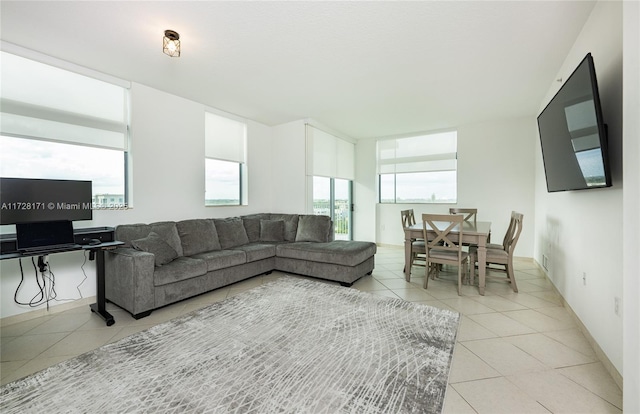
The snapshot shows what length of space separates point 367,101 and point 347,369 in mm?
3635

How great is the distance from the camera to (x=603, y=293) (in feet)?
6.32

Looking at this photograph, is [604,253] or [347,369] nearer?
[347,369]

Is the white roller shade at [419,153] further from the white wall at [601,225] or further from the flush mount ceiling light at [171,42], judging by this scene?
the flush mount ceiling light at [171,42]

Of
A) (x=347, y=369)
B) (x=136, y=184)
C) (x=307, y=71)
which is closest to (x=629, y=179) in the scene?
(x=347, y=369)

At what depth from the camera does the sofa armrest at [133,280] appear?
257cm

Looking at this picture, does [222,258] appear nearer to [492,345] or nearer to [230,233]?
[230,233]

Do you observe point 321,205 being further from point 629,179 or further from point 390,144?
point 629,179

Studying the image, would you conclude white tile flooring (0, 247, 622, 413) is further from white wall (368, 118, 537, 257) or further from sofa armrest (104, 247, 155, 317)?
white wall (368, 118, 537, 257)

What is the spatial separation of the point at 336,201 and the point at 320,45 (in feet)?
13.6

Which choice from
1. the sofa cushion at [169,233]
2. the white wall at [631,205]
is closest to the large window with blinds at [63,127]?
the sofa cushion at [169,233]

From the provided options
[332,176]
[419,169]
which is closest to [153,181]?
[332,176]

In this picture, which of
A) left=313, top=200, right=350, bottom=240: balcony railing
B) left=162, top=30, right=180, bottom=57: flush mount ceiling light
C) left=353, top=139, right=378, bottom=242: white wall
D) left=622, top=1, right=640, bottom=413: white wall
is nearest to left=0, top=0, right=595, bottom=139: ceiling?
left=162, top=30, right=180, bottom=57: flush mount ceiling light

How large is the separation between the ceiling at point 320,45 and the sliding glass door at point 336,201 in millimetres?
2164

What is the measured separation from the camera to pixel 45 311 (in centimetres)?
273
